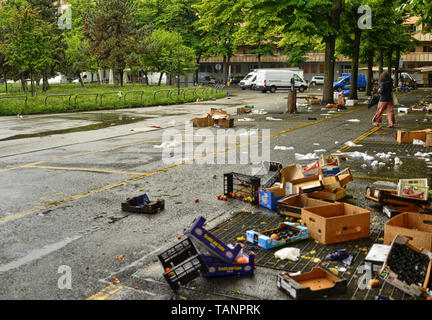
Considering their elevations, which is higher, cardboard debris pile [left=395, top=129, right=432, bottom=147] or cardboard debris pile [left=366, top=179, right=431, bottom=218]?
cardboard debris pile [left=395, top=129, right=432, bottom=147]

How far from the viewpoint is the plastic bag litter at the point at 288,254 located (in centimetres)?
529

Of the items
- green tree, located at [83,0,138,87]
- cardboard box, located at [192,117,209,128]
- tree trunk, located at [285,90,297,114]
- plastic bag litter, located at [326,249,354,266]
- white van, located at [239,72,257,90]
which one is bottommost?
plastic bag litter, located at [326,249,354,266]

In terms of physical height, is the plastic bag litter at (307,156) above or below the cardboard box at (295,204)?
above

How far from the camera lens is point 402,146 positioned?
12828 millimetres

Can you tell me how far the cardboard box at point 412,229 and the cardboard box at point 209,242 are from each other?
6.09 feet

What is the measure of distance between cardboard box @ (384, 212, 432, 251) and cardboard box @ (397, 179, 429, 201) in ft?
3.28

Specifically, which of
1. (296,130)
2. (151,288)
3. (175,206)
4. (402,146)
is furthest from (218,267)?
(296,130)

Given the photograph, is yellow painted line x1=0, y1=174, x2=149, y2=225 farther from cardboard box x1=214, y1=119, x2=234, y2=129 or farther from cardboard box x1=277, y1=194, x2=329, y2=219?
cardboard box x1=214, y1=119, x2=234, y2=129

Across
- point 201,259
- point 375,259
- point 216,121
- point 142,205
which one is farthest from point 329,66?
point 201,259

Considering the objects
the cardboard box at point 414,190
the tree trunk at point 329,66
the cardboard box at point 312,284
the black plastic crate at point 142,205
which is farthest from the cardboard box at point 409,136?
the tree trunk at point 329,66

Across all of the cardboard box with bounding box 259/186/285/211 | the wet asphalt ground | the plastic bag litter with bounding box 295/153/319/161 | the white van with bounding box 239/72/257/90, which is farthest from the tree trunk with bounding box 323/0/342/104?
the white van with bounding box 239/72/257/90

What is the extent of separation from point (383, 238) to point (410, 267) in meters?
1.32

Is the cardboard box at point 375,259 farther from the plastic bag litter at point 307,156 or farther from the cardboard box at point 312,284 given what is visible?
the plastic bag litter at point 307,156

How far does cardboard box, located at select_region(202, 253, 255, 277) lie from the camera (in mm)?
4824
